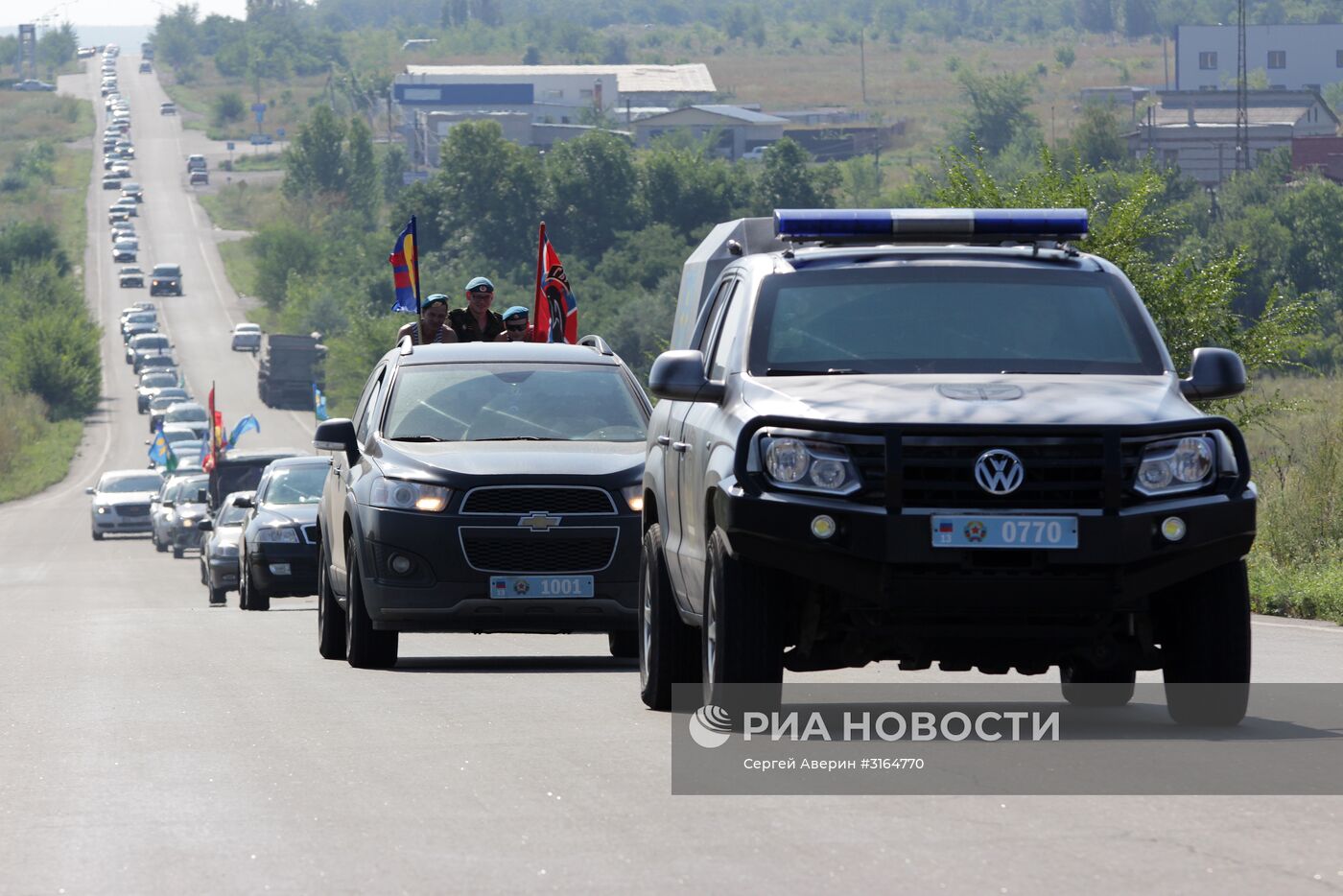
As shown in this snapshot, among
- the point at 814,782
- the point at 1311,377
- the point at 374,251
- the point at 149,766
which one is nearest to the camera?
the point at 814,782

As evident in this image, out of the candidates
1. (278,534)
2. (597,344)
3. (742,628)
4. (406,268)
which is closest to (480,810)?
(742,628)

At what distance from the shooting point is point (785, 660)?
915 centimetres

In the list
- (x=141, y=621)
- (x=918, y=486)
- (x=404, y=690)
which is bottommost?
(x=141, y=621)

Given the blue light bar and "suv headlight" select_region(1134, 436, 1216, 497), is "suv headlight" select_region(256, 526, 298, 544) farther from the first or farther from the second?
"suv headlight" select_region(1134, 436, 1216, 497)

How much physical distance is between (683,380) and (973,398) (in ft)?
3.92

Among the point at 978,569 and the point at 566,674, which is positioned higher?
the point at 978,569

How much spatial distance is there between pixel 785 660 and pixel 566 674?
13.7 feet

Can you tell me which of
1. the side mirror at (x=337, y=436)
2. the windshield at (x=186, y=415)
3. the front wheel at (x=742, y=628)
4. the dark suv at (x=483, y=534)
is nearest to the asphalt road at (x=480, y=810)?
the dark suv at (x=483, y=534)

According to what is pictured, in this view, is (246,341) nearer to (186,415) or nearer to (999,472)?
(186,415)

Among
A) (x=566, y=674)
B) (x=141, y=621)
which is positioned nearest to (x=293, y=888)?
(x=566, y=674)

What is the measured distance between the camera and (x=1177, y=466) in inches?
342

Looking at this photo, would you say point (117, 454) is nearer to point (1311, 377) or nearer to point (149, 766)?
point (1311, 377)

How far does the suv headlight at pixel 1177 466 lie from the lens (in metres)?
8.62

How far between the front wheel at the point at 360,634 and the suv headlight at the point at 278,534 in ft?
32.5
